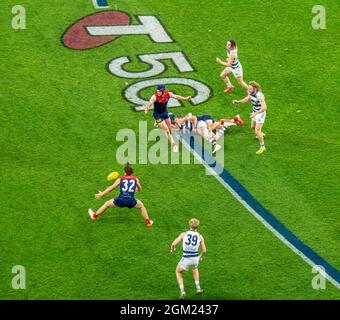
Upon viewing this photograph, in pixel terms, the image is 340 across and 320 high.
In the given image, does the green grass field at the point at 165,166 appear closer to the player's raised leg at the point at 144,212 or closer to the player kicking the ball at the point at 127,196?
the player's raised leg at the point at 144,212

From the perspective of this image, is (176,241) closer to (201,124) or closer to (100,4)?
(201,124)

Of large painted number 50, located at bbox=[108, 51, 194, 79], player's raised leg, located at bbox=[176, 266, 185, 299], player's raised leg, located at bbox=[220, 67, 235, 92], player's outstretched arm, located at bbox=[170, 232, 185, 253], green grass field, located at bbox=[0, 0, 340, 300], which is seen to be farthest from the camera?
large painted number 50, located at bbox=[108, 51, 194, 79]

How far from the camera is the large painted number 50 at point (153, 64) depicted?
3209cm

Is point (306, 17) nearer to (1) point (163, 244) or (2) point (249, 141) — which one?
(2) point (249, 141)

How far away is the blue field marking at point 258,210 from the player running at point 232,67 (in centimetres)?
288

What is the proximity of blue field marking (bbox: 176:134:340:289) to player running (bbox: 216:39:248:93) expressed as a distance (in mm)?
2882

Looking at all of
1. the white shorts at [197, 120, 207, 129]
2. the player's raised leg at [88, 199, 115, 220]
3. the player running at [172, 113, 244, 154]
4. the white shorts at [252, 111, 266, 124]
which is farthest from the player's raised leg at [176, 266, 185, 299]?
the white shorts at [197, 120, 207, 129]

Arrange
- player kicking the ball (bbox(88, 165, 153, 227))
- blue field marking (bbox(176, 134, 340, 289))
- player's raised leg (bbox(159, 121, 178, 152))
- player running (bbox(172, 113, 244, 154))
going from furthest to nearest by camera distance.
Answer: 1. player running (bbox(172, 113, 244, 154))
2. player's raised leg (bbox(159, 121, 178, 152))
3. player kicking the ball (bbox(88, 165, 153, 227))
4. blue field marking (bbox(176, 134, 340, 289))

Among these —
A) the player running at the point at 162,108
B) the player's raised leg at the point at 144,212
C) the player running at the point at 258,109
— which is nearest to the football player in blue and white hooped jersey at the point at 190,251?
the player's raised leg at the point at 144,212

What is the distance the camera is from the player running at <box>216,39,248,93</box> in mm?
30828

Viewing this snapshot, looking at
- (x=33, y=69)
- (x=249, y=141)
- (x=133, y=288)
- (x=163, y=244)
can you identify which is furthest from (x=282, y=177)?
(x=33, y=69)

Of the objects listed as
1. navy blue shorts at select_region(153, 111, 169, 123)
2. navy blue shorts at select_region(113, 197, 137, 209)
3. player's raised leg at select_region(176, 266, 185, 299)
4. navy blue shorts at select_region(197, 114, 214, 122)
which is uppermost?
navy blue shorts at select_region(197, 114, 214, 122)

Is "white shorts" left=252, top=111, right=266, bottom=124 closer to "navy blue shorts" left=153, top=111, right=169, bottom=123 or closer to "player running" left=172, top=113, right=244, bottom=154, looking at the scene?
"player running" left=172, top=113, right=244, bottom=154

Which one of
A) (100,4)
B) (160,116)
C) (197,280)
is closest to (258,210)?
(197,280)
